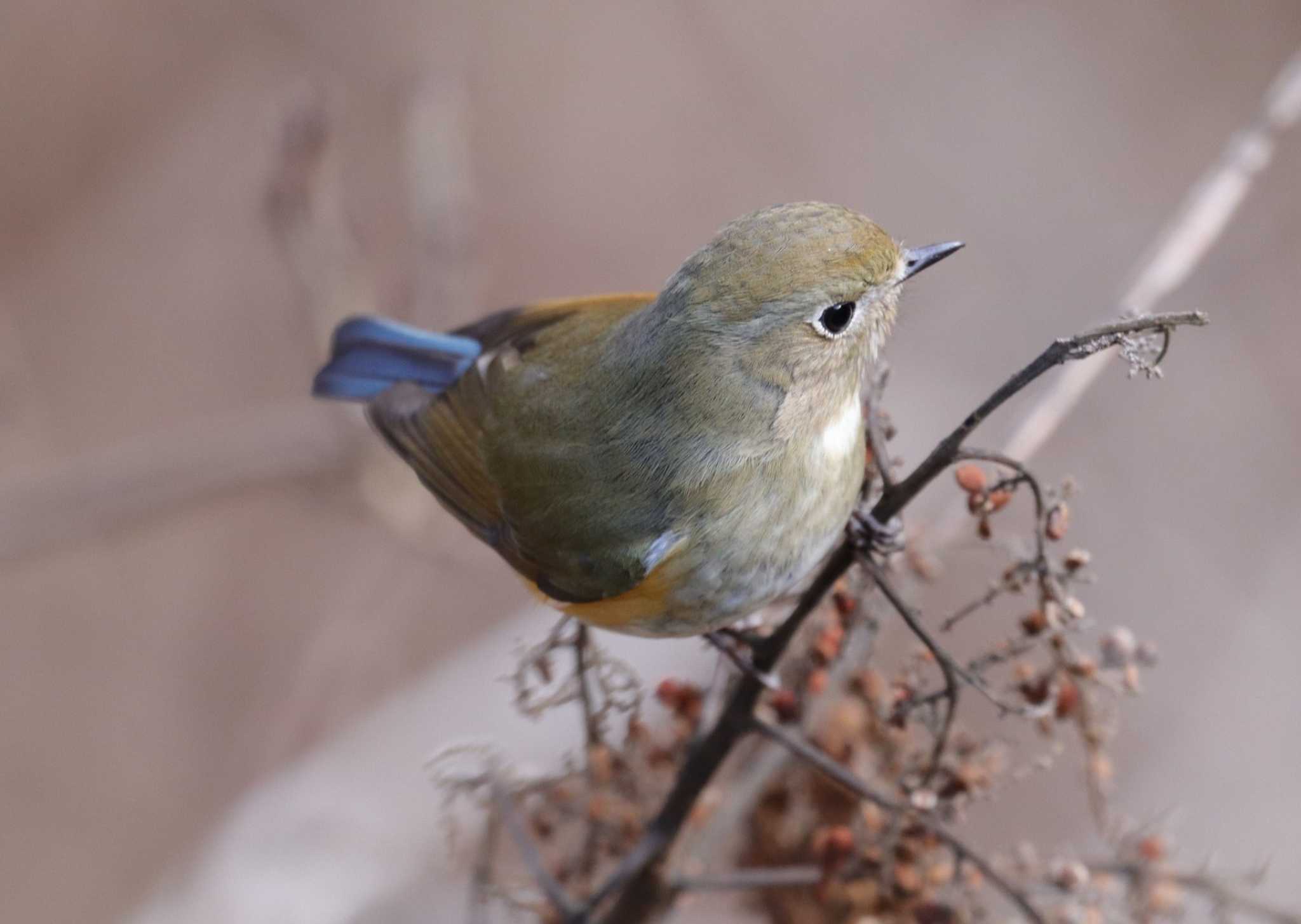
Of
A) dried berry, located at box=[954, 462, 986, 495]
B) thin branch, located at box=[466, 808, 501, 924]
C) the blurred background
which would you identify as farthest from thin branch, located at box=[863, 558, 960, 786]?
the blurred background

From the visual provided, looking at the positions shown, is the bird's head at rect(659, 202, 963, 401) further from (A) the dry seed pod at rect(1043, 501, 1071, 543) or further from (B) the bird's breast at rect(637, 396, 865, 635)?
(A) the dry seed pod at rect(1043, 501, 1071, 543)

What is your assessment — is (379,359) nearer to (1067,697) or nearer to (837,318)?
(837,318)

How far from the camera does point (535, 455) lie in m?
2.33

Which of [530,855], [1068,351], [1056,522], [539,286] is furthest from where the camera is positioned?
[539,286]

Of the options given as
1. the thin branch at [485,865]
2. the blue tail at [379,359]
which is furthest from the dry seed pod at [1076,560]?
the blue tail at [379,359]

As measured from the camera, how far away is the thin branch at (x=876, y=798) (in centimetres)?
178

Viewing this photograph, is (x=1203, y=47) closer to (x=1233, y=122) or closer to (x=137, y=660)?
(x=1233, y=122)

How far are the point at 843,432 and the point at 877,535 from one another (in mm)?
343

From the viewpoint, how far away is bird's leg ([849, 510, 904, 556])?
1.74 metres

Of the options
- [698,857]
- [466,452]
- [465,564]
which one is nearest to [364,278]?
[465,564]

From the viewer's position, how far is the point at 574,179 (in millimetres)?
5484

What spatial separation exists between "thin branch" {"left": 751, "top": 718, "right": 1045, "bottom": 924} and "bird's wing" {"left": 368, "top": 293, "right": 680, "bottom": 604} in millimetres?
411

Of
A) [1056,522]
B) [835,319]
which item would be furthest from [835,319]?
[1056,522]

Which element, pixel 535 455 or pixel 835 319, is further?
pixel 535 455
